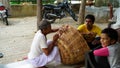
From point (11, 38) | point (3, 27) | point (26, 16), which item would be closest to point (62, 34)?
point (11, 38)

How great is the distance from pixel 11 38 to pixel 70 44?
4.08 m

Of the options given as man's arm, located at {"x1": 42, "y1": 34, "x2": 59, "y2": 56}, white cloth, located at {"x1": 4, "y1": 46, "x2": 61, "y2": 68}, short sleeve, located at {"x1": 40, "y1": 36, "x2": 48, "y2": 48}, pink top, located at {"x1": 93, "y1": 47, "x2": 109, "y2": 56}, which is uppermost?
pink top, located at {"x1": 93, "y1": 47, "x2": 109, "y2": 56}

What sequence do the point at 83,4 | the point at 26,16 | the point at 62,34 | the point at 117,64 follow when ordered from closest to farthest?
1. the point at 117,64
2. the point at 62,34
3. the point at 83,4
4. the point at 26,16

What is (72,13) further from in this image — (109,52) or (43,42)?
(109,52)

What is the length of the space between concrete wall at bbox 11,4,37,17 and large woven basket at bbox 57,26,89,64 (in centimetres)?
924

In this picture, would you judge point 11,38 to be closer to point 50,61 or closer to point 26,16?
point 50,61

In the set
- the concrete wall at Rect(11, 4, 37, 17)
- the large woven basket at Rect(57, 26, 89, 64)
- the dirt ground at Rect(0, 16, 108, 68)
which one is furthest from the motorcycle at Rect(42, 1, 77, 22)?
the large woven basket at Rect(57, 26, 89, 64)

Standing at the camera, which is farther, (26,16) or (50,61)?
(26,16)

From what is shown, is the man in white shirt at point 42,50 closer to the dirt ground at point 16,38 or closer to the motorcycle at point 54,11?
the dirt ground at point 16,38

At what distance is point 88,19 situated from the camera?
16.4ft

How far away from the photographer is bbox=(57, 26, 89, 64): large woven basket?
485 centimetres

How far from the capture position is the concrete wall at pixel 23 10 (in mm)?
13784

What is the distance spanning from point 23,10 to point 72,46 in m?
9.55

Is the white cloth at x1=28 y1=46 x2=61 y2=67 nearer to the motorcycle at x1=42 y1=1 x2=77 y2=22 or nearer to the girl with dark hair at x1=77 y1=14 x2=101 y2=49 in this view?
the girl with dark hair at x1=77 y1=14 x2=101 y2=49
